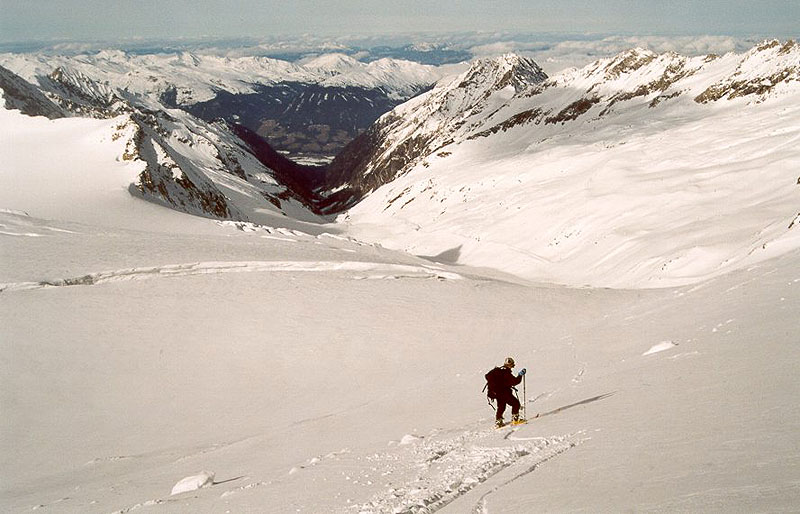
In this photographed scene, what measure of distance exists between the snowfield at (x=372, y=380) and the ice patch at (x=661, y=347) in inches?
2.9

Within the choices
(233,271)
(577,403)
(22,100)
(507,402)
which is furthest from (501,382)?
(22,100)

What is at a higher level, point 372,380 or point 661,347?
point 661,347

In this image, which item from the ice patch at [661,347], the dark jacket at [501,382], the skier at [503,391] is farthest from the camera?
the ice patch at [661,347]

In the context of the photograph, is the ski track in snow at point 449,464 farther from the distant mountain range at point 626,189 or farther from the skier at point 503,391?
the distant mountain range at point 626,189

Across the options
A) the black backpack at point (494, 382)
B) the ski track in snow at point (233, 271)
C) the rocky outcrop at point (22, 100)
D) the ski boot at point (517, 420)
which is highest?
the rocky outcrop at point (22, 100)

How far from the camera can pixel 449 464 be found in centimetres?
721

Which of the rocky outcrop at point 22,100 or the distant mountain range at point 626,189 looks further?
the rocky outcrop at point 22,100

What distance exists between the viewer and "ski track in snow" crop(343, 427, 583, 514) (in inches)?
234

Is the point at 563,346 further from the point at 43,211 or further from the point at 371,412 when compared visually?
the point at 43,211

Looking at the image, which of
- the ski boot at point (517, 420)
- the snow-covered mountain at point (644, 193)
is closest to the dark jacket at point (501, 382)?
the ski boot at point (517, 420)

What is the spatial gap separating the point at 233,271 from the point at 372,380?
9637 millimetres

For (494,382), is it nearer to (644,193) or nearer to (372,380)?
(372,380)

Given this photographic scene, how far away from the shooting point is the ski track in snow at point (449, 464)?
595 centimetres

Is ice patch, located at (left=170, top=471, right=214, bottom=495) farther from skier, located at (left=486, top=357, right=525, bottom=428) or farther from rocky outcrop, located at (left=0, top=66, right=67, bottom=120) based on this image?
rocky outcrop, located at (left=0, top=66, right=67, bottom=120)
